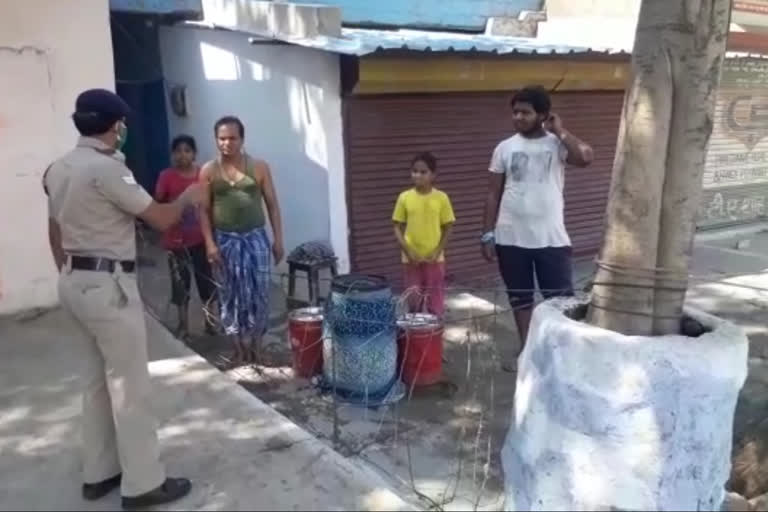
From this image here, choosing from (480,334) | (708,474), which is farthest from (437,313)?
(708,474)

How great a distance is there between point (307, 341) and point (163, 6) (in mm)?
4954

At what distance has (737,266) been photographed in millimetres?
8758

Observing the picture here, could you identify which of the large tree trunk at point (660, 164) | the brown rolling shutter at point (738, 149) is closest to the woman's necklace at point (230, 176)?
the large tree trunk at point (660, 164)

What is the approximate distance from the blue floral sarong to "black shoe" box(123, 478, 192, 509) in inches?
76.3

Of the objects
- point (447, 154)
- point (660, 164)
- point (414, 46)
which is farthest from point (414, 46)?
point (660, 164)

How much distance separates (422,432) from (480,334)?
184cm

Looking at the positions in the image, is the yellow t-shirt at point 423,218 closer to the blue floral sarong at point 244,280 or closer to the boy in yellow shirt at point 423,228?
the boy in yellow shirt at point 423,228

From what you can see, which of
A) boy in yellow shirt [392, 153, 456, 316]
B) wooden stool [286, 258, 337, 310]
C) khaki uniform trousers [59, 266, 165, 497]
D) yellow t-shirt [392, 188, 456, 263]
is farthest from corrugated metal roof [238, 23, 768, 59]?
khaki uniform trousers [59, 266, 165, 497]

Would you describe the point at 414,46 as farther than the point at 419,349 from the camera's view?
Yes

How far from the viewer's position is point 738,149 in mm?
10898

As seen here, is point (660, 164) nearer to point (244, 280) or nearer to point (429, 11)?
point (244, 280)

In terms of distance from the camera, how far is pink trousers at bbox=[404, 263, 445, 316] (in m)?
5.73

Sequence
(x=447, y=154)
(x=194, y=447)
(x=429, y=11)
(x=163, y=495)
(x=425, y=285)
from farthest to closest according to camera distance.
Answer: (x=429, y=11), (x=447, y=154), (x=425, y=285), (x=194, y=447), (x=163, y=495)

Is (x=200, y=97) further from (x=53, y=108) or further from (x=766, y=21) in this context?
(x=766, y=21)
